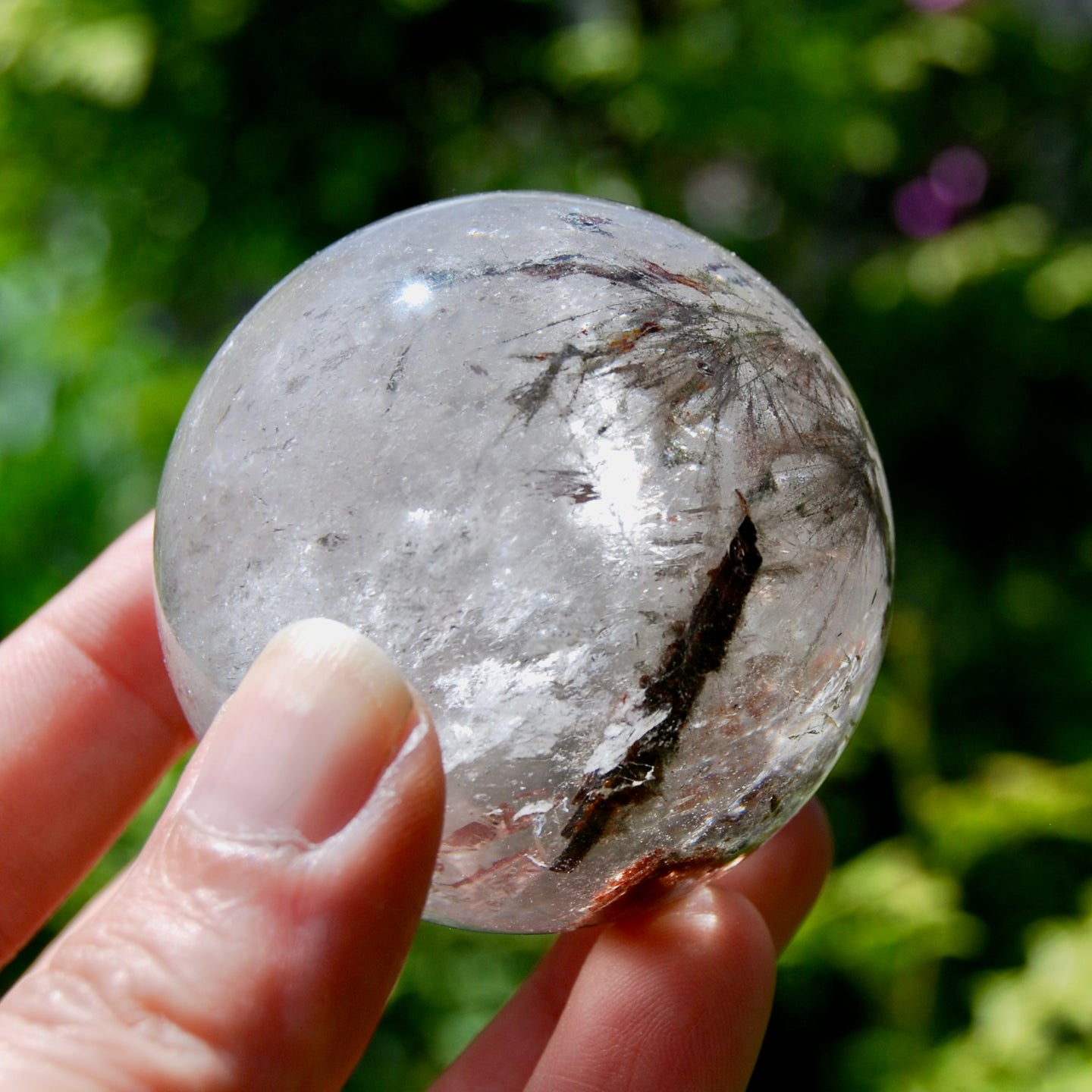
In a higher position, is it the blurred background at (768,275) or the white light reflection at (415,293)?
the white light reflection at (415,293)

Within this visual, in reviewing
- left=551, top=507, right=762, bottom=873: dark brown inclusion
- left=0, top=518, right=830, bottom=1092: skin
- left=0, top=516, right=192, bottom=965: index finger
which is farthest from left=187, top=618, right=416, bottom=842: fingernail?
left=0, top=516, right=192, bottom=965: index finger

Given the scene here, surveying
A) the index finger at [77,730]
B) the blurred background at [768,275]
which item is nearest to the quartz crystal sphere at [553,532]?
the index finger at [77,730]

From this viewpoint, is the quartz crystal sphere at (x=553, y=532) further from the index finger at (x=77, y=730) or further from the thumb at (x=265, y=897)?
the index finger at (x=77, y=730)

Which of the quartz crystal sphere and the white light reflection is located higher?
the white light reflection

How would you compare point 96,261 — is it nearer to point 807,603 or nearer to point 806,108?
point 806,108

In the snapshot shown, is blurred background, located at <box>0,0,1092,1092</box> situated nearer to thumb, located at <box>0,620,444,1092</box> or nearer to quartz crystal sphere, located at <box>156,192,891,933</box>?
quartz crystal sphere, located at <box>156,192,891,933</box>

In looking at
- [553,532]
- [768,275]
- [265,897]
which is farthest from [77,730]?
[768,275]

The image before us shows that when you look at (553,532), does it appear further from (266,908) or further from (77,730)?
(77,730)

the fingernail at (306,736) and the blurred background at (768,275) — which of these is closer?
the fingernail at (306,736)
